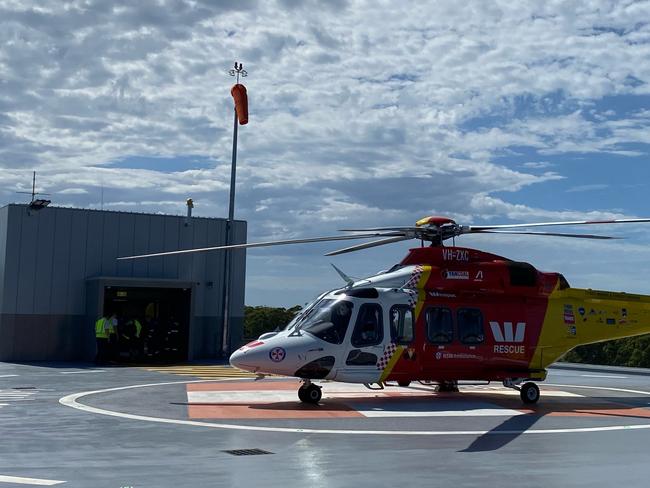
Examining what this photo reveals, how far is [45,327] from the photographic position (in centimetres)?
2712

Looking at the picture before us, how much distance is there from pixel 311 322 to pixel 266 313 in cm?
3445

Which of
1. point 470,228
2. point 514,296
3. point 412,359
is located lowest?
point 412,359

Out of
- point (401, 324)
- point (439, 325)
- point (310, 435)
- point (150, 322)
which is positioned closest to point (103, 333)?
point (150, 322)

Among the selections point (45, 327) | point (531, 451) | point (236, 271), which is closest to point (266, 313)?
point (236, 271)

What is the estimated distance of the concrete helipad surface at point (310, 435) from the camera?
9.02 metres

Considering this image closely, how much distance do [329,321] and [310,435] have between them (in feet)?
12.9

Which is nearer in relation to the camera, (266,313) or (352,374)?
(352,374)

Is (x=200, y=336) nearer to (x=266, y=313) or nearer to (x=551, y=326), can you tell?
(x=551, y=326)

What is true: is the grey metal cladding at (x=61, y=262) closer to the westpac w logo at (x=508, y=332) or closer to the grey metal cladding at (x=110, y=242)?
the grey metal cladding at (x=110, y=242)

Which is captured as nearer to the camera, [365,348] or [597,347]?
[365,348]

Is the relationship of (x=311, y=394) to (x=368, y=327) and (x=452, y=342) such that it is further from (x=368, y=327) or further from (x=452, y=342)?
(x=452, y=342)

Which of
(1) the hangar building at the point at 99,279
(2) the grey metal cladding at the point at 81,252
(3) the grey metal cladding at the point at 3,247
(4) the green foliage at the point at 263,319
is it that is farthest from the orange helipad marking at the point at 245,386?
(4) the green foliage at the point at 263,319

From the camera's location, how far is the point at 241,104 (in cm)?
2989

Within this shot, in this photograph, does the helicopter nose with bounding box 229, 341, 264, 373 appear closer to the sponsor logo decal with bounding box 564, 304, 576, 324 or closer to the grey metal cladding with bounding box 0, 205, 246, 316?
the sponsor logo decal with bounding box 564, 304, 576, 324
